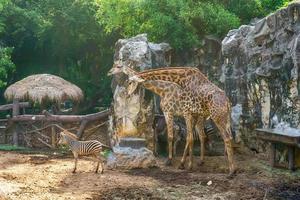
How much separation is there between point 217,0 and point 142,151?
17.4ft

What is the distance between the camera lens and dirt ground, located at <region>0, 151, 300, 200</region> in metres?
7.70

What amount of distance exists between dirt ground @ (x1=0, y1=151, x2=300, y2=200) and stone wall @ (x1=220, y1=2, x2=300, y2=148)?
1.01 metres

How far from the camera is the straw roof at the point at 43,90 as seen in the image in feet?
47.6

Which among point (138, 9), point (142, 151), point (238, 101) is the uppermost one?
point (138, 9)

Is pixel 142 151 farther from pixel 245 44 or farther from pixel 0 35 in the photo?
pixel 0 35

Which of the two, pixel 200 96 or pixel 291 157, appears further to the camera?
pixel 200 96

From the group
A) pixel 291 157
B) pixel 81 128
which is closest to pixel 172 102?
pixel 291 157

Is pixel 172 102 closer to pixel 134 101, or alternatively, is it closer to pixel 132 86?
pixel 132 86

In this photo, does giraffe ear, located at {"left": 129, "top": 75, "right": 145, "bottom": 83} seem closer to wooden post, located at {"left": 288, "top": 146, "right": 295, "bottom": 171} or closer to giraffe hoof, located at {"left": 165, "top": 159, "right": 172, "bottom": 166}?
giraffe hoof, located at {"left": 165, "top": 159, "right": 172, "bottom": 166}

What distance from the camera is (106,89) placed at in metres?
17.6

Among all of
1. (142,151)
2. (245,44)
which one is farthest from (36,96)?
(245,44)

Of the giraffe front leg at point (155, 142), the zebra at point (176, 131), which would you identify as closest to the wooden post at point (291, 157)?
the zebra at point (176, 131)

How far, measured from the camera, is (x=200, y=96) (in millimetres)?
9781

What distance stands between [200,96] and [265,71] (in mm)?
1688
